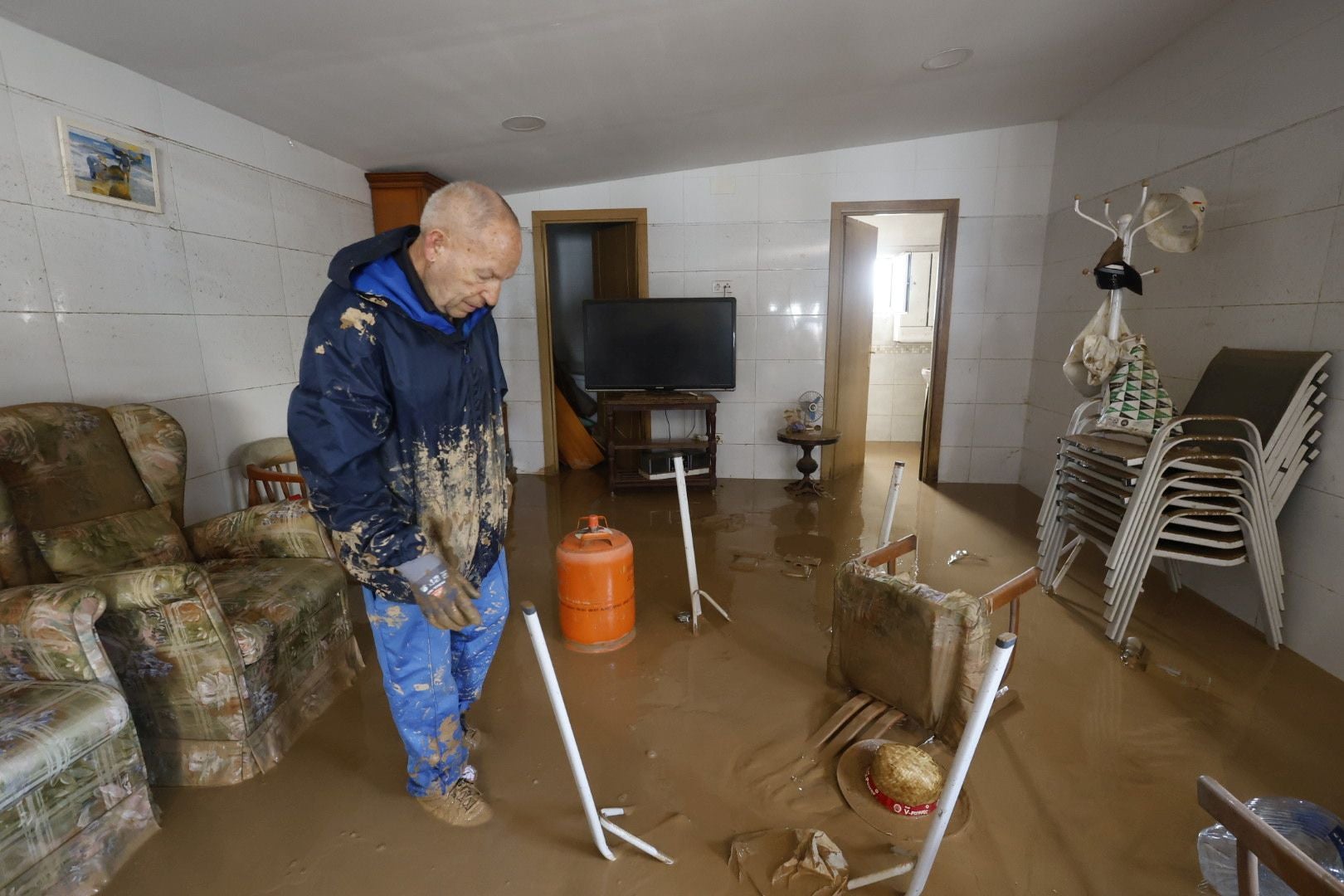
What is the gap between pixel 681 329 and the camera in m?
4.19

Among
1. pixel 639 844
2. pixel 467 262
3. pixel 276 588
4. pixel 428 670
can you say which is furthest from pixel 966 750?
pixel 276 588

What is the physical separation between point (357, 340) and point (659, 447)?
3087mm

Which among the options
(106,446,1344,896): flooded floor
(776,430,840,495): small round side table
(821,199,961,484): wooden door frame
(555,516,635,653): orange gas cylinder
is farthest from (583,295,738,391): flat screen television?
(555,516,635,653): orange gas cylinder

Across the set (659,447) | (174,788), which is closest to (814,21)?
(659,447)

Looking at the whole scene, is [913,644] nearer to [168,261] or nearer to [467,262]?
[467,262]

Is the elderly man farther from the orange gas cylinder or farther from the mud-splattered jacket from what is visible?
the orange gas cylinder

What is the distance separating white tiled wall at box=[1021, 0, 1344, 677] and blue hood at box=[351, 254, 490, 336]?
2.86 metres

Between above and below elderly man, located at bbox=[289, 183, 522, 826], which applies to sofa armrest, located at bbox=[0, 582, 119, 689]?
below

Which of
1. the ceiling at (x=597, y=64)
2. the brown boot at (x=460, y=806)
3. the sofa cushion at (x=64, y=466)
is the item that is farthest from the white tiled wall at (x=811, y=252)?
→ the brown boot at (x=460, y=806)

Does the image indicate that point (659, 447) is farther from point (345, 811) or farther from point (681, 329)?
point (345, 811)

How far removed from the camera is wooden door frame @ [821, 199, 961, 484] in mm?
4121

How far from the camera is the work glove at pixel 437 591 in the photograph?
122 centimetres

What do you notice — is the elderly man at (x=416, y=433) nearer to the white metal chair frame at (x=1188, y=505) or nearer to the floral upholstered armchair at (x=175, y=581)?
the floral upholstered armchair at (x=175, y=581)

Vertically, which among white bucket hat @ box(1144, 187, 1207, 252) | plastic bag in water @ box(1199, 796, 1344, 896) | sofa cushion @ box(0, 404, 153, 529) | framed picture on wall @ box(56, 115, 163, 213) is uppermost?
framed picture on wall @ box(56, 115, 163, 213)
